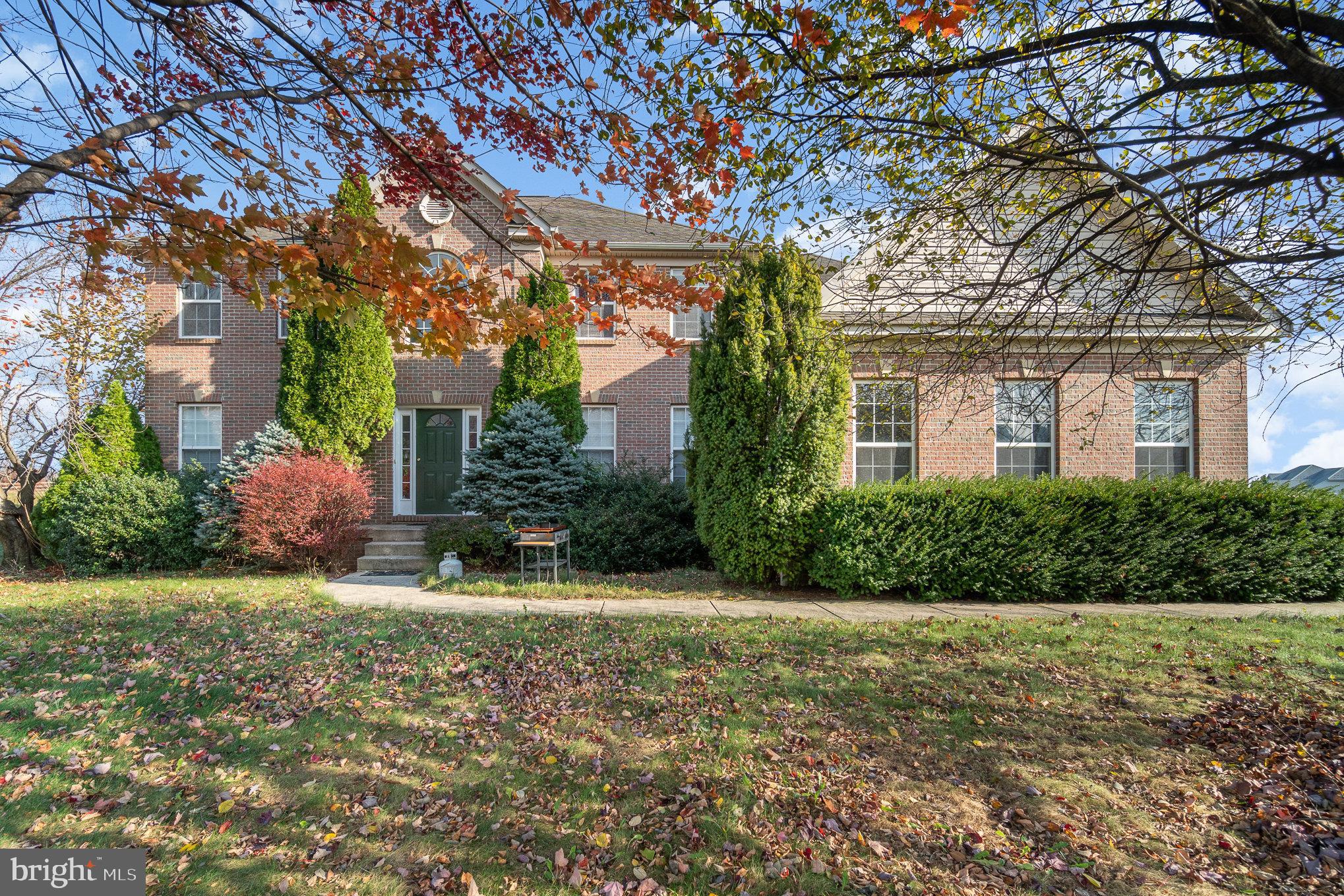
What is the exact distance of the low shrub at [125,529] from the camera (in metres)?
10.7

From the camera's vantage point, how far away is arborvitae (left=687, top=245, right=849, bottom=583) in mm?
8305

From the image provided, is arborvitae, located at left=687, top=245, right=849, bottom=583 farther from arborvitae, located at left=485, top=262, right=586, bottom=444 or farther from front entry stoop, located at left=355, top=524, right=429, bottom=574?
front entry stoop, located at left=355, top=524, right=429, bottom=574

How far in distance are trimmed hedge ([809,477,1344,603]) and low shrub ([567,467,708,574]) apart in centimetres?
273

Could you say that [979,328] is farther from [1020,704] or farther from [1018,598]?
[1018,598]

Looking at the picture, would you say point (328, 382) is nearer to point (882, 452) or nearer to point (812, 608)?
point (812, 608)

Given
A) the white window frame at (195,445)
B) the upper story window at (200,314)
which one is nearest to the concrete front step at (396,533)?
the white window frame at (195,445)

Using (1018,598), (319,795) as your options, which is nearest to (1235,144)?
(1018,598)

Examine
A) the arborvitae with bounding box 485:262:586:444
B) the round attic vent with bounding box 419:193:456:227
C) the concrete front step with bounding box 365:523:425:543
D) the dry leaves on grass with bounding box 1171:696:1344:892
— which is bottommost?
the dry leaves on grass with bounding box 1171:696:1344:892

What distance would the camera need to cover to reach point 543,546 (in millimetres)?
9234

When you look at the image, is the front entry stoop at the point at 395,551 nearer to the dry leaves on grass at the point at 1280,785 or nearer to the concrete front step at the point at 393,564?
the concrete front step at the point at 393,564

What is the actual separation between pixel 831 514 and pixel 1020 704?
3.90 metres

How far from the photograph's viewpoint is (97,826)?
2969 mm

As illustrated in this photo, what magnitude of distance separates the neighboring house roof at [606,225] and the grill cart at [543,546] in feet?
21.2

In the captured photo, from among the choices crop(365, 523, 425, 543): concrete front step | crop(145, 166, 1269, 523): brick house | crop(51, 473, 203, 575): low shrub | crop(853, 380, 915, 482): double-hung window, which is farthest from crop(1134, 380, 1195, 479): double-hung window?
crop(51, 473, 203, 575): low shrub
